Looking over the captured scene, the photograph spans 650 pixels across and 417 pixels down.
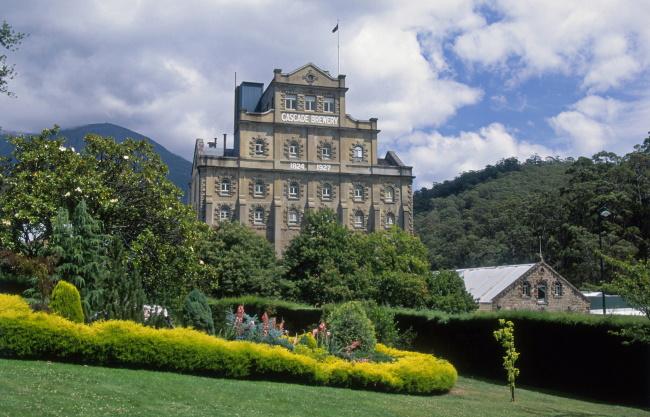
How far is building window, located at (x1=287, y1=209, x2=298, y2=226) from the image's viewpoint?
54750 millimetres

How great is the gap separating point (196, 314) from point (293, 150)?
1406 inches

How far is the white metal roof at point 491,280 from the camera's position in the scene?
44.4 metres

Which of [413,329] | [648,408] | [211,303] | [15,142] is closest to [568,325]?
[648,408]

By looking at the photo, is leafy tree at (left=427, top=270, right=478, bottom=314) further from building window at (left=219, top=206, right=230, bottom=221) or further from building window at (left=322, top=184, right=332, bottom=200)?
building window at (left=219, top=206, right=230, bottom=221)

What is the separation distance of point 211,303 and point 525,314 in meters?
16.4

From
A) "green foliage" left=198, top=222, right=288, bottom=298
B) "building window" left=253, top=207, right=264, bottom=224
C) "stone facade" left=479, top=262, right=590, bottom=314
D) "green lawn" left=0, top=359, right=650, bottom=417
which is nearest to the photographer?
"green lawn" left=0, top=359, right=650, bottom=417

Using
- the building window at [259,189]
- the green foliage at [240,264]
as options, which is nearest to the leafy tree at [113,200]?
the green foliage at [240,264]

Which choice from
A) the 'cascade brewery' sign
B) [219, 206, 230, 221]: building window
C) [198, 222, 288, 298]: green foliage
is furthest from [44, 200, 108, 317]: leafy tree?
the 'cascade brewery' sign

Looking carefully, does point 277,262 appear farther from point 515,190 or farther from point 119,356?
point 515,190

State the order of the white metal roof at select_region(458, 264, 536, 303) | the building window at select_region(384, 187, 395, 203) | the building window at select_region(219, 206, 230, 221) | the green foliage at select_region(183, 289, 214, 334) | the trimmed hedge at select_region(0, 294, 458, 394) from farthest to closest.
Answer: the building window at select_region(384, 187, 395, 203), the building window at select_region(219, 206, 230, 221), the white metal roof at select_region(458, 264, 536, 303), the green foliage at select_region(183, 289, 214, 334), the trimmed hedge at select_region(0, 294, 458, 394)

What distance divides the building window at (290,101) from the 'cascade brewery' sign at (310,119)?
0.68 metres

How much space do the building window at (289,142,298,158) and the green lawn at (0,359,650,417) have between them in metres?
40.6

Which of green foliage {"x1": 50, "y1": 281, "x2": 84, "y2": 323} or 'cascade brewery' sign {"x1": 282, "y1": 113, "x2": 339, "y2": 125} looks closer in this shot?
green foliage {"x1": 50, "y1": 281, "x2": 84, "y2": 323}

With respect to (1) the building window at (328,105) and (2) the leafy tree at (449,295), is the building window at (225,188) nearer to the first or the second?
(1) the building window at (328,105)
